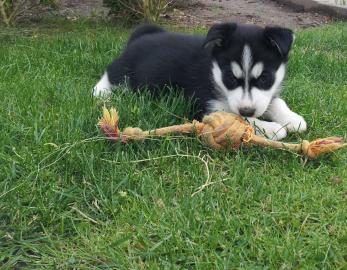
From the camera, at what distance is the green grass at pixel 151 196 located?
2.25 metres

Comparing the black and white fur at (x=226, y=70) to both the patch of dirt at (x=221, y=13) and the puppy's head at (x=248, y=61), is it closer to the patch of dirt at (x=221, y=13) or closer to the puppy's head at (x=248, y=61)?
the puppy's head at (x=248, y=61)

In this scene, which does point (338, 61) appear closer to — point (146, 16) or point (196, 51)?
point (196, 51)

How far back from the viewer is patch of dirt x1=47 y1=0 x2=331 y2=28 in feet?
27.8

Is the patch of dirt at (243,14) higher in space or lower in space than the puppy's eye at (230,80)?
lower

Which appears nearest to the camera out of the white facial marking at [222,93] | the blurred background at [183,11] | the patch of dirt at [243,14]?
the white facial marking at [222,93]

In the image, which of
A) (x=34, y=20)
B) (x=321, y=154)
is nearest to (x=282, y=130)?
(x=321, y=154)

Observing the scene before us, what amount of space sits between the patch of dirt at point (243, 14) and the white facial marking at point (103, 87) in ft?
13.1

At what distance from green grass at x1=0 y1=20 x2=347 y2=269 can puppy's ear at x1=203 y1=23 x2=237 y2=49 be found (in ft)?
1.53

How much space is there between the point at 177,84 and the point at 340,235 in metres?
1.92

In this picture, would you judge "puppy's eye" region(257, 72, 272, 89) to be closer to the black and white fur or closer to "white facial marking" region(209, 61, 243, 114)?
the black and white fur

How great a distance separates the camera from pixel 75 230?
2422mm

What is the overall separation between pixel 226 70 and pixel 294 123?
0.56 m

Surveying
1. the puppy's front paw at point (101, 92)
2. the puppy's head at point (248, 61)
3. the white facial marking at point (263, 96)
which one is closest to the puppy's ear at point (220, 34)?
the puppy's head at point (248, 61)

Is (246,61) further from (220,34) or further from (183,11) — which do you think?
(183,11)
